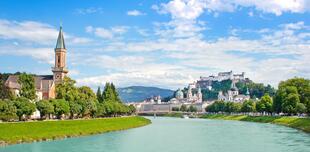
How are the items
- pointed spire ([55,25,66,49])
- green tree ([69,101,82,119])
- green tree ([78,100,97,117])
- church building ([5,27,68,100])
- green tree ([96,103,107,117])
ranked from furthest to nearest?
pointed spire ([55,25,66,49]) < church building ([5,27,68,100]) < green tree ([96,103,107,117]) < green tree ([78,100,97,117]) < green tree ([69,101,82,119])

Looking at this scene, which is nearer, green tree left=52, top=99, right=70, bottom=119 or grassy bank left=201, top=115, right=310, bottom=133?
green tree left=52, top=99, right=70, bottom=119

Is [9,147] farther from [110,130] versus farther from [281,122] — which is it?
[281,122]

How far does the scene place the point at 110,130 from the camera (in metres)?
81.9

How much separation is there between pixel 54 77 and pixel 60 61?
4.03 m

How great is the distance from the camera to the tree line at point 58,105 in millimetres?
67156

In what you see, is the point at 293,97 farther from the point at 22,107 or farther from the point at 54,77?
the point at 22,107

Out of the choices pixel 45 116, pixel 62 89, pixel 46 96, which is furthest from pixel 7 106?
pixel 46 96

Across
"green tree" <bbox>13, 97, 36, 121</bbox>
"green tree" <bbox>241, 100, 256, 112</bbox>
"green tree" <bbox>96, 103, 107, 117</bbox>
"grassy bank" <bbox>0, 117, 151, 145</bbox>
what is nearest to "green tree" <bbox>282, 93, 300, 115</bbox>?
"green tree" <bbox>96, 103, 107, 117</bbox>

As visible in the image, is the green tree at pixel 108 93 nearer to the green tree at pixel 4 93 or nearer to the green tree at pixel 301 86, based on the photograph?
the green tree at pixel 301 86

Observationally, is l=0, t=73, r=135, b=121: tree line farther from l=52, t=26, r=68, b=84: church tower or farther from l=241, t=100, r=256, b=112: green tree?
l=241, t=100, r=256, b=112: green tree

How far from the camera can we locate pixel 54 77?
378 feet

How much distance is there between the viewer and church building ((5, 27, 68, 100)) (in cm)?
10848

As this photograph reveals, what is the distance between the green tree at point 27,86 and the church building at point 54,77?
25824mm

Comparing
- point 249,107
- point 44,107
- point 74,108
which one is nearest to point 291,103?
point 74,108
